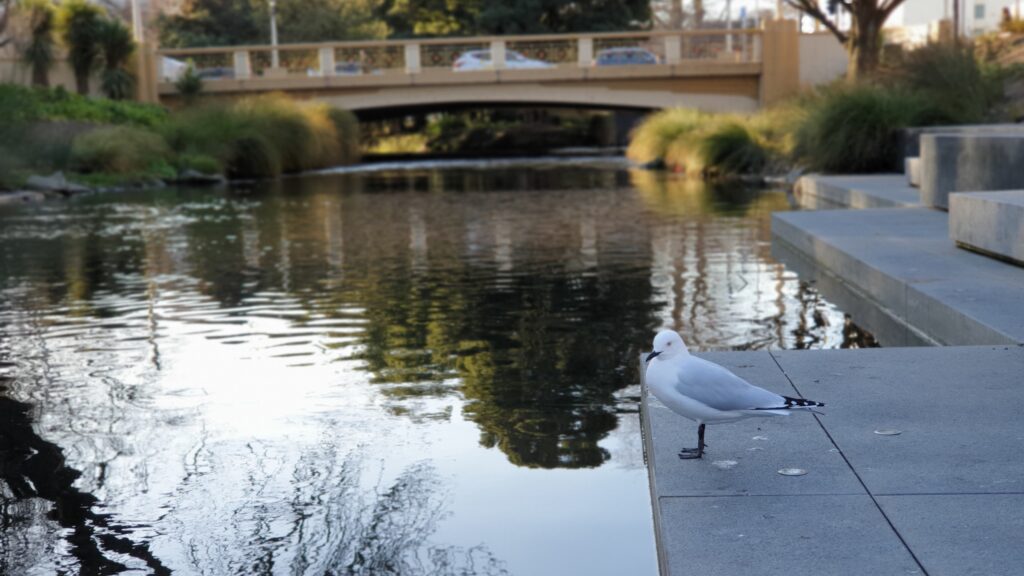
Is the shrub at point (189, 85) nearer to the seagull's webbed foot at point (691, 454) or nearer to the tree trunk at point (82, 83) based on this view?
the tree trunk at point (82, 83)

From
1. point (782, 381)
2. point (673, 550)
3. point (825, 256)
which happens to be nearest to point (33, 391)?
point (782, 381)

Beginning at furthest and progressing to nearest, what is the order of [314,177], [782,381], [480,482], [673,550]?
[314,177] → [782,381] → [480,482] → [673,550]

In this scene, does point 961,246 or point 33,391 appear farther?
point 961,246

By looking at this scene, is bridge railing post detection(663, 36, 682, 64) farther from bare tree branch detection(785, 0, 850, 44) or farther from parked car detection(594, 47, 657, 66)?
bare tree branch detection(785, 0, 850, 44)

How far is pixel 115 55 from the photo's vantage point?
43.0 metres

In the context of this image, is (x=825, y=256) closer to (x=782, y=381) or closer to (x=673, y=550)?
(x=782, y=381)

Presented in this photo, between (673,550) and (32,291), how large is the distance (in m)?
9.39

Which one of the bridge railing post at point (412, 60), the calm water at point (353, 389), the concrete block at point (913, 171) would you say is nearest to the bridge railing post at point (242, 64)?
the bridge railing post at point (412, 60)

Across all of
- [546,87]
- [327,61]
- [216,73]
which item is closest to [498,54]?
[546,87]

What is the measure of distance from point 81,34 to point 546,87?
1560 centimetres

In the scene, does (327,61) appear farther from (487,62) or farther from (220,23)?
(220,23)

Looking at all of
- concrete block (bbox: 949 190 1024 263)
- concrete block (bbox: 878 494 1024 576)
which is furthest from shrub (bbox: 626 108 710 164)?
concrete block (bbox: 878 494 1024 576)

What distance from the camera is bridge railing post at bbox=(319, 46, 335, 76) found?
43719 mm

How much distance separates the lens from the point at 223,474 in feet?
18.5
